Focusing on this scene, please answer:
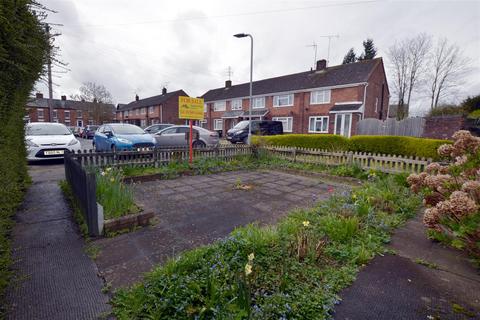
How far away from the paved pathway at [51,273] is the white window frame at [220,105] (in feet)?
107

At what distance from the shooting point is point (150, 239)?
10.5 feet

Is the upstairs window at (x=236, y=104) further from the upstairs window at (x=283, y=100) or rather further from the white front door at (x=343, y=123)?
the white front door at (x=343, y=123)

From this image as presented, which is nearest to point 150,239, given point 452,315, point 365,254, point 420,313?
point 365,254

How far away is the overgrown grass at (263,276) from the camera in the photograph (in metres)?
1.86

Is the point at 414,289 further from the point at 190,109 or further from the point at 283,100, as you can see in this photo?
the point at 283,100

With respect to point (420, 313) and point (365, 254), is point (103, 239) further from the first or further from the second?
point (420, 313)

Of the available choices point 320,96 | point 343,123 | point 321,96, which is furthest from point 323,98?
point 343,123

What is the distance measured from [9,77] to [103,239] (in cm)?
248

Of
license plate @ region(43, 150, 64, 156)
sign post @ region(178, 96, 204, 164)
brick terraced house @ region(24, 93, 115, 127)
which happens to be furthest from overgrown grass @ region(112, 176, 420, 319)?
brick terraced house @ region(24, 93, 115, 127)

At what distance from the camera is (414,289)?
227cm

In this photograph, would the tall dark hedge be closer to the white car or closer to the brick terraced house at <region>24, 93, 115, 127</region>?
the white car

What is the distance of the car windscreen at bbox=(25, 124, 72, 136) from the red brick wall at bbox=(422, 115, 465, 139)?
18.0 m

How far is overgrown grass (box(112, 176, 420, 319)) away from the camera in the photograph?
73.1 inches

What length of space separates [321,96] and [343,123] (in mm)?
4168
